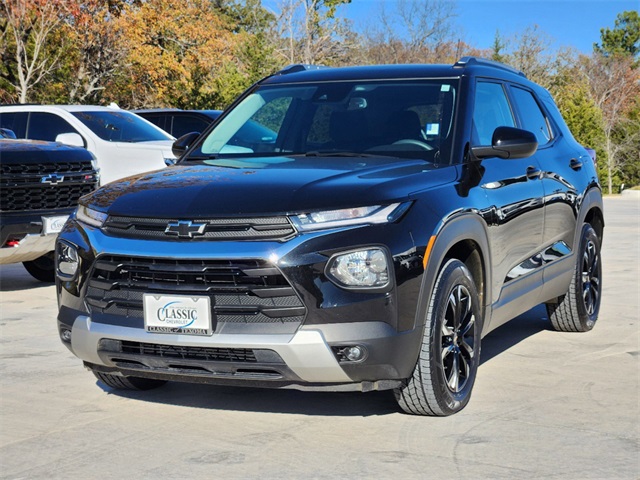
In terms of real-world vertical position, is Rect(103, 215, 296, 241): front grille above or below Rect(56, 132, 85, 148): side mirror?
above

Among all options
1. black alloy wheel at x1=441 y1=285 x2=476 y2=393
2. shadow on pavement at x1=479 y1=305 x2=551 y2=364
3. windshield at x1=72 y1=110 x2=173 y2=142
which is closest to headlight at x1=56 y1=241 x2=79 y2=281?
black alloy wheel at x1=441 y1=285 x2=476 y2=393

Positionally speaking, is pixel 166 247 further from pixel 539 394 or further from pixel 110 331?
pixel 539 394

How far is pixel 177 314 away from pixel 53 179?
5202 mm

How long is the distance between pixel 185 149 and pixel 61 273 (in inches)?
59.6

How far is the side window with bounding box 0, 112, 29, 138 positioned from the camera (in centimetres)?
1286

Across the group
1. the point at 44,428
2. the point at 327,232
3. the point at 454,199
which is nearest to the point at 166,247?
the point at 327,232

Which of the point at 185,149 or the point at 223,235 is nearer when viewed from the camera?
the point at 223,235

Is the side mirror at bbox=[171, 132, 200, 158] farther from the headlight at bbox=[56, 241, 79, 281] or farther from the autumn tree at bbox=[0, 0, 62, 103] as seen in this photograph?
the autumn tree at bbox=[0, 0, 62, 103]

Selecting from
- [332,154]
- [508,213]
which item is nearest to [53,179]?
[332,154]

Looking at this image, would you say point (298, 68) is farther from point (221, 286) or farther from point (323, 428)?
point (323, 428)

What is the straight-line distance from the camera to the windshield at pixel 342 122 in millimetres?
5402

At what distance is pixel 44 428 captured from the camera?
4695mm

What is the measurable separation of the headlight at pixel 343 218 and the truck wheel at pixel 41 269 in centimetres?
621

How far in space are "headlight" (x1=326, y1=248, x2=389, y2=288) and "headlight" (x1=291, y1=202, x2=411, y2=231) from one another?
0.46 ft
